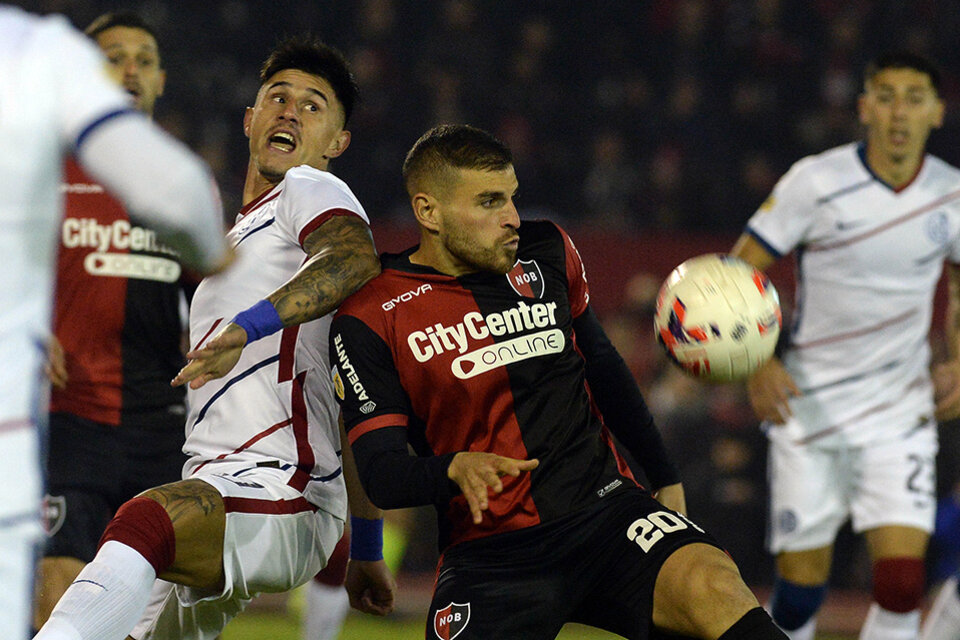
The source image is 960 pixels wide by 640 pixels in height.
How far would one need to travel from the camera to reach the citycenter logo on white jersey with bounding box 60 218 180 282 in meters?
5.36

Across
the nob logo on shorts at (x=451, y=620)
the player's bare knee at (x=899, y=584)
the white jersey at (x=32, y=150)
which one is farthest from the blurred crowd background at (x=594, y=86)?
the white jersey at (x=32, y=150)

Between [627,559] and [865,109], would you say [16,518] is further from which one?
[865,109]

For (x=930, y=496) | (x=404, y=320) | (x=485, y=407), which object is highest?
(x=404, y=320)

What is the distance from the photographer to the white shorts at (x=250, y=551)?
387 centimetres

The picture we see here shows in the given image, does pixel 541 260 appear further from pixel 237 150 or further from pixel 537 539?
pixel 237 150

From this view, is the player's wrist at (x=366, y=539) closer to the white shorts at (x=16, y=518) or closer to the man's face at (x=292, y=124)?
the man's face at (x=292, y=124)

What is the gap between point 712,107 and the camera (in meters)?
13.1

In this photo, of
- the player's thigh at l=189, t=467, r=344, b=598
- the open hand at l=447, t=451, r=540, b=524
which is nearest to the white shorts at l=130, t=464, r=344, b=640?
the player's thigh at l=189, t=467, r=344, b=598

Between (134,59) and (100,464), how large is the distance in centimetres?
188

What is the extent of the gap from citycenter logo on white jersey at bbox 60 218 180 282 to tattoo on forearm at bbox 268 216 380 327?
5.17ft

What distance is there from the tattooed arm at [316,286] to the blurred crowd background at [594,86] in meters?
7.57

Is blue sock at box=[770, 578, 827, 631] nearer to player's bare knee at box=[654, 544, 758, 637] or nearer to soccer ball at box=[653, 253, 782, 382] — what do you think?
soccer ball at box=[653, 253, 782, 382]

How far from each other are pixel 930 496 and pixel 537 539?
9.65ft

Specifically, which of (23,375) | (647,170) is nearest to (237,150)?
(647,170)
